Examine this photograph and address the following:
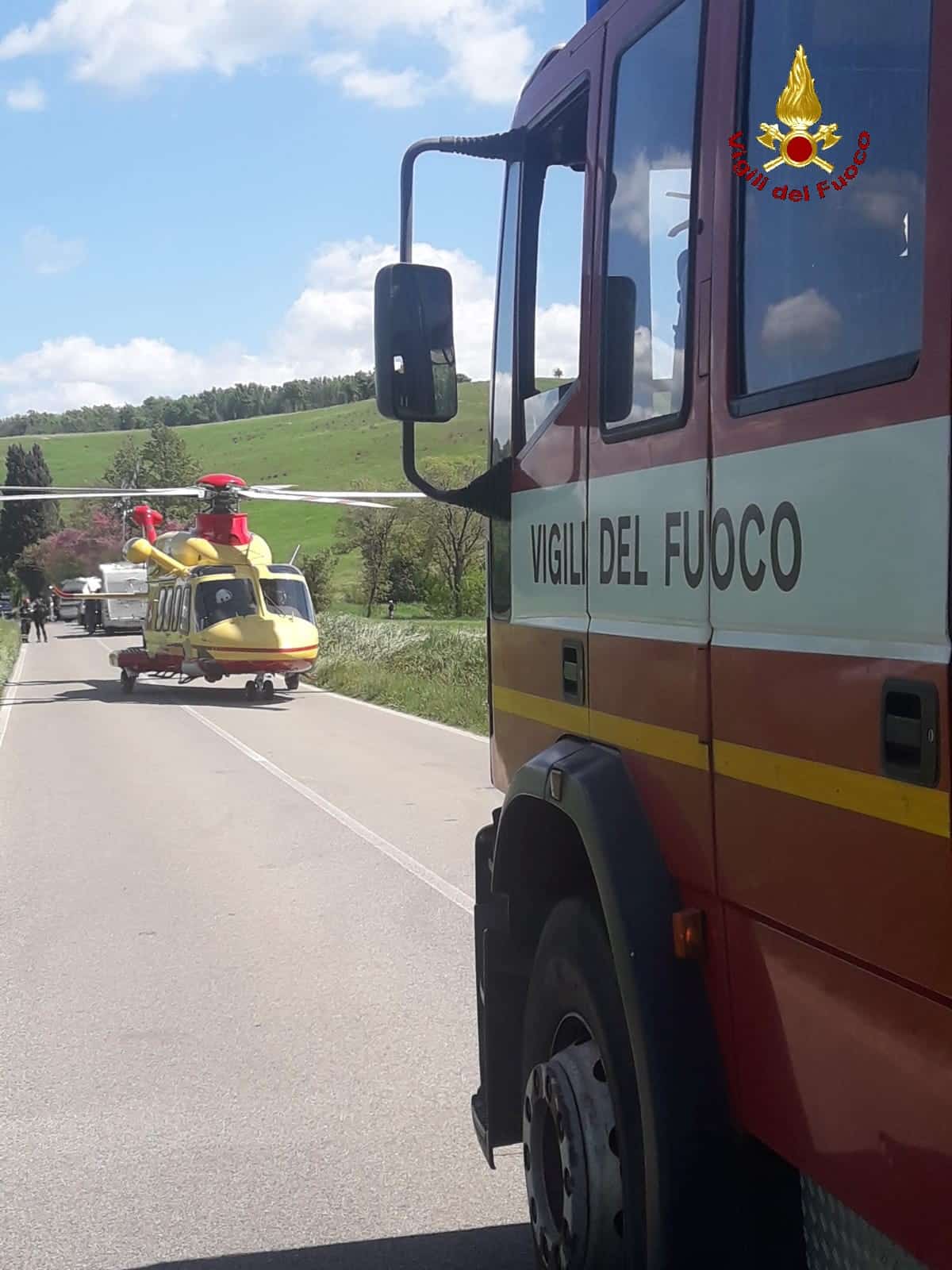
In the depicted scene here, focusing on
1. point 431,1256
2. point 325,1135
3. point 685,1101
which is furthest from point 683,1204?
point 325,1135

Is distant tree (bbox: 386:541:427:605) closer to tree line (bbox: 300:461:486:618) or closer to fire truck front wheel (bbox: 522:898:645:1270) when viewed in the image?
tree line (bbox: 300:461:486:618)

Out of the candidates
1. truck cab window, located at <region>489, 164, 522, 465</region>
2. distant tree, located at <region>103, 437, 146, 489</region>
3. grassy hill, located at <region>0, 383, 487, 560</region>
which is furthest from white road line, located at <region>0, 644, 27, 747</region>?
distant tree, located at <region>103, 437, 146, 489</region>

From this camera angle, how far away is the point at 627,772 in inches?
114

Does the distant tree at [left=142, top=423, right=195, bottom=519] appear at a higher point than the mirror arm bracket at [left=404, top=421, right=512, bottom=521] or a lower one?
higher

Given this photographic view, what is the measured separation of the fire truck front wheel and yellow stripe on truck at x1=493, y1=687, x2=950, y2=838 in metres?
0.42

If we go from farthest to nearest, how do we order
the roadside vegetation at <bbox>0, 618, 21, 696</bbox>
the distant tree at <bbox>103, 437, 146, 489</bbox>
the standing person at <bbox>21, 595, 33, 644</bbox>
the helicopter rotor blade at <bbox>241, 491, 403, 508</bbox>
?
the distant tree at <bbox>103, 437, 146, 489</bbox> → the standing person at <bbox>21, 595, 33, 644</bbox> → the roadside vegetation at <bbox>0, 618, 21, 696</bbox> → the helicopter rotor blade at <bbox>241, 491, 403, 508</bbox>

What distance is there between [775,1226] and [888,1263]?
0.45m

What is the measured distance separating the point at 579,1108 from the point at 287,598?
22632 mm

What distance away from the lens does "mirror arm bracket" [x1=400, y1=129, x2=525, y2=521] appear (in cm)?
380

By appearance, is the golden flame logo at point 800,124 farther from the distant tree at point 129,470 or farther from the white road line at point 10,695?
the distant tree at point 129,470

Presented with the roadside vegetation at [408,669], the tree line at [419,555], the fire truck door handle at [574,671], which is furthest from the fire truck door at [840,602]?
the tree line at [419,555]

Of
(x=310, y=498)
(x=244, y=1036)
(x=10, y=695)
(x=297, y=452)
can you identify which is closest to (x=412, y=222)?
(x=244, y=1036)

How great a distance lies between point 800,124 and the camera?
230 centimetres

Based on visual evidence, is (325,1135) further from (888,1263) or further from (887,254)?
(887,254)
